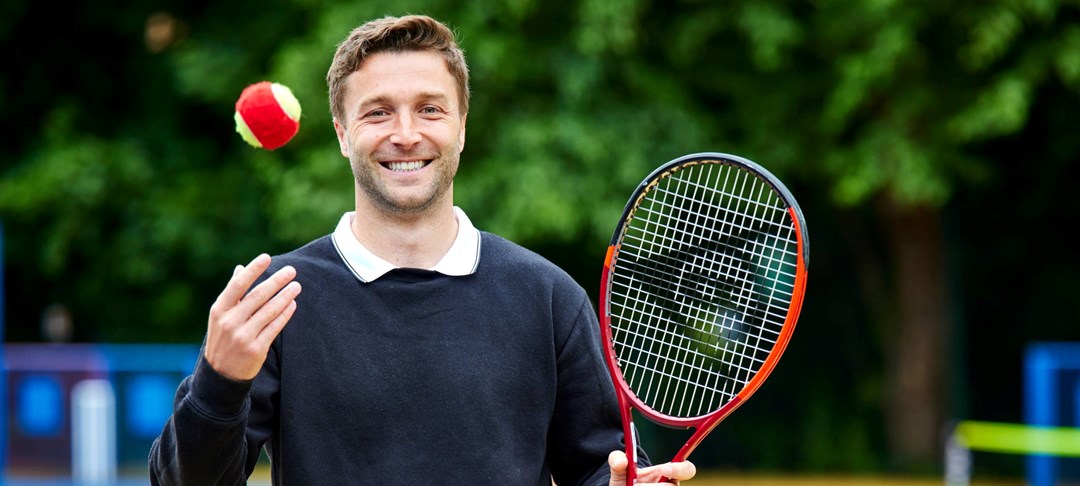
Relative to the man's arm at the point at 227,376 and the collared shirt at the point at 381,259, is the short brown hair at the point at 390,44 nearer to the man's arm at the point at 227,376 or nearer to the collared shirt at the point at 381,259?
the collared shirt at the point at 381,259

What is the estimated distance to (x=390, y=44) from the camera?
114 inches

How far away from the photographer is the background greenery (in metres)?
10.8

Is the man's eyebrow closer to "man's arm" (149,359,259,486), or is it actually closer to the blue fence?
"man's arm" (149,359,259,486)

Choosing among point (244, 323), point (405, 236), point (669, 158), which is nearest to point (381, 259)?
point (405, 236)

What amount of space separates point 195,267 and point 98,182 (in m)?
1.17

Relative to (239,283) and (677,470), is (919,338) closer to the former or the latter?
(677,470)

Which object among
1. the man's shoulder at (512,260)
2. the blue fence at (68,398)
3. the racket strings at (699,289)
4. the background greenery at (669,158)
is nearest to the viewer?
the man's shoulder at (512,260)

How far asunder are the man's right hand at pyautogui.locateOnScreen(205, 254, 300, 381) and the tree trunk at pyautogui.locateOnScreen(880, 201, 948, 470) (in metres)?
11.1

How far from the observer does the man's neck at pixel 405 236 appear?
115 inches

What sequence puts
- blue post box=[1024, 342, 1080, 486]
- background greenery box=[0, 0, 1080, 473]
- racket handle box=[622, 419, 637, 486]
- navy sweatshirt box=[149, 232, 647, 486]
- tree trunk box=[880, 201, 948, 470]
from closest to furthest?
navy sweatshirt box=[149, 232, 647, 486] → racket handle box=[622, 419, 637, 486] → background greenery box=[0, 0, 1080, 473] → blue post box=[1024, 342, 1080, 486] → tree trunk box=[880, 201, 948, 470]

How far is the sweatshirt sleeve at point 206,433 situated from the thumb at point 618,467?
70 cm

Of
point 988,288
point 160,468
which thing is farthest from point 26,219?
point 160,468

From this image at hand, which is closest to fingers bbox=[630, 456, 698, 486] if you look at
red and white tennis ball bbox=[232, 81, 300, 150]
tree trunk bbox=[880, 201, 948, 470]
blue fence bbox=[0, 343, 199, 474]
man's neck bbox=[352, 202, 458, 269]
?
man's neck bbox=[352, 202, 458, 269]

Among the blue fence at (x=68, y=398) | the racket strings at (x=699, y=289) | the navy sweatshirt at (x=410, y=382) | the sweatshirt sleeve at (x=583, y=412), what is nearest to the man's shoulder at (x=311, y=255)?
the navy sweatshirt at (x=410, y=382)
